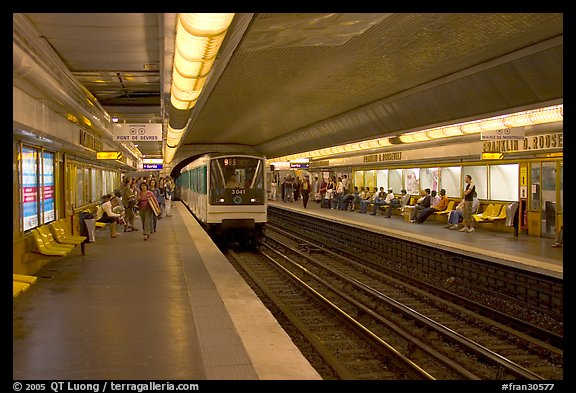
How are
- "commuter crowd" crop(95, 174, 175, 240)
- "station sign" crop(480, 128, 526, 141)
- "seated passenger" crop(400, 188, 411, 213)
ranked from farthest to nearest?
"seated passenger" crop(400, 188, 411, 213)
"commuter crowd" crop(95, 174, 175, 240)
"station sign" crop(480, 128, 526, 141)

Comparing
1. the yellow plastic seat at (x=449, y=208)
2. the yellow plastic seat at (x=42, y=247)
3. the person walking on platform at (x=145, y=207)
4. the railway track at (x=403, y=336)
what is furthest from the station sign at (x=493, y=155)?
the yellow plastic seat at (x=42, y=247)

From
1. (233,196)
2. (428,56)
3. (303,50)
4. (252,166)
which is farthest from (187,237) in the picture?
(428,56)

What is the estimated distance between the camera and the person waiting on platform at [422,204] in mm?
18484

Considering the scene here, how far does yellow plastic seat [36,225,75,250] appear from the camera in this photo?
9664 millimetres

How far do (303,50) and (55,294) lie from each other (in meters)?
5.89

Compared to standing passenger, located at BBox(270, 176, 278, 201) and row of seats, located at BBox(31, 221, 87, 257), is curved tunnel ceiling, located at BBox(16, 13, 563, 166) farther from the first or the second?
standing passenger, located at BBox(270, 176, 278, 201)

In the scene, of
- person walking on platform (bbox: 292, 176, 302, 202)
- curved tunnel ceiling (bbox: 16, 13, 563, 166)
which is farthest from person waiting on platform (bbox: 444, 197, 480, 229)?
person walking on platform (bbox: 292, 176, 302, 202)

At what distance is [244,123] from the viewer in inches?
914

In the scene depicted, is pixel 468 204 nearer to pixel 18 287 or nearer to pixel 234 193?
pixel 234 193

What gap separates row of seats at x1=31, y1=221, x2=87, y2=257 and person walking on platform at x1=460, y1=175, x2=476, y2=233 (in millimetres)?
9275

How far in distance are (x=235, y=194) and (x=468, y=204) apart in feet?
20.7

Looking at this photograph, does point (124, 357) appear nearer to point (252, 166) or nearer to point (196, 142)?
point (252, 166)

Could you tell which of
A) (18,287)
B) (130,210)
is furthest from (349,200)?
(18,287)

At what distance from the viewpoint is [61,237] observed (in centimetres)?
1091
